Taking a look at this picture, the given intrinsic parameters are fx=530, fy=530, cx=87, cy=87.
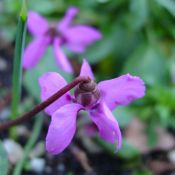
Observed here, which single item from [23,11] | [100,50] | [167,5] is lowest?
[100,50]

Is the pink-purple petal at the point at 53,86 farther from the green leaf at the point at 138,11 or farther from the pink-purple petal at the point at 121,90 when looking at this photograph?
the green leaf at the point at 138,11

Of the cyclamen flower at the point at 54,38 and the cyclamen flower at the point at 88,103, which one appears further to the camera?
the cyclamen flower at the point at 54,38

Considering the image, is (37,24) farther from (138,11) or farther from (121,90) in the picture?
(121,90)

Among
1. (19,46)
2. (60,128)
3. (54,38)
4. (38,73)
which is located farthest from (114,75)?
(60,128)

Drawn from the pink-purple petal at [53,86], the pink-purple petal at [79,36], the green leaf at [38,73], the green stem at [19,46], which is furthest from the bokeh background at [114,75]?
the pink-purple petal at [53,86]

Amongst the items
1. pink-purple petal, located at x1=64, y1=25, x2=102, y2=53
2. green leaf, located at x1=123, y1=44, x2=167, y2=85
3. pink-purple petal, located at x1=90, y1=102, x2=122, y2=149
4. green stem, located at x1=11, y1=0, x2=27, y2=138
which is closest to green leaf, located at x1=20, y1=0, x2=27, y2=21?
green stem, located at x1=11, y1=0, x2=27, y2=138

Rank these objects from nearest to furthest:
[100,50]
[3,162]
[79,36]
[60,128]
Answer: [60,128], [3,162], [79,36], [100,50]

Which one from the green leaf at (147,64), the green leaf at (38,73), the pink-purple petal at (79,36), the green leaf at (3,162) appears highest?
the green leaf at (3,162)

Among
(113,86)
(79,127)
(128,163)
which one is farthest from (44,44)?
(113,86)
